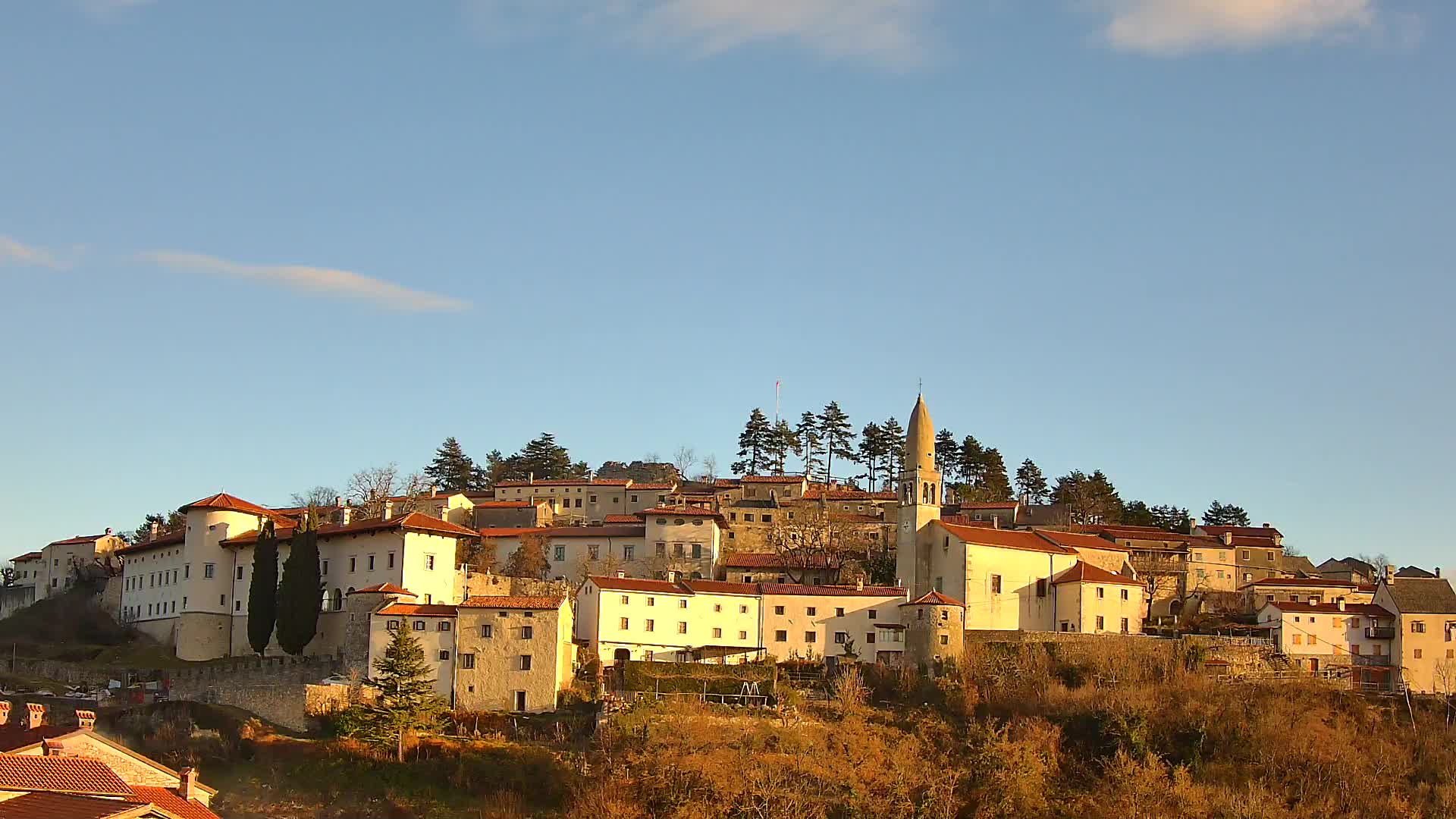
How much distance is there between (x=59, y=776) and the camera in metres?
33.8

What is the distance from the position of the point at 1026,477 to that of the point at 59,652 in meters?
64.5

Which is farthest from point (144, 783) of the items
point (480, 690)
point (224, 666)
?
point (224, 666)

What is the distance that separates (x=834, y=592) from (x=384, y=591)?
59.0ft

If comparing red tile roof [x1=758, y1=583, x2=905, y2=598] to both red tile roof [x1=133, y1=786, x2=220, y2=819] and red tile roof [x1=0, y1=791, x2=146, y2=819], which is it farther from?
red tile roof [x1=0, y1=791, x2=146, y2=819]

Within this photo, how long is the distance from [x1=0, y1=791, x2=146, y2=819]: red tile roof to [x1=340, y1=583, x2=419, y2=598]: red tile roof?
32.2m

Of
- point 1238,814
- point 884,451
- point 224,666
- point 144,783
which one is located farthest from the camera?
point 884,451

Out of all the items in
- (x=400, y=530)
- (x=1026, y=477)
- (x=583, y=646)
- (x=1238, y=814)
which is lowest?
(x=1238, y=814)

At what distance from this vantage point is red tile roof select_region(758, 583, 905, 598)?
6875 centimetres

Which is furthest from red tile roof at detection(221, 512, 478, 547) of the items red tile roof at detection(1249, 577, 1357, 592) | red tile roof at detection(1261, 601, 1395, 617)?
red tile roof at detection(1249, 577, 1357, 592)

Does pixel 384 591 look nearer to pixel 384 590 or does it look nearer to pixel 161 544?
pixel 384 590

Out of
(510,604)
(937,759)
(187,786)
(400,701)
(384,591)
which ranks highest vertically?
(384,591)

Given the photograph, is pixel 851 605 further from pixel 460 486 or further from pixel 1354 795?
pixel 460 486

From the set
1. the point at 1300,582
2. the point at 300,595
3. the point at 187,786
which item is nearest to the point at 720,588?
the point at 300,595

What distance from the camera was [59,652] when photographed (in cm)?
7406
